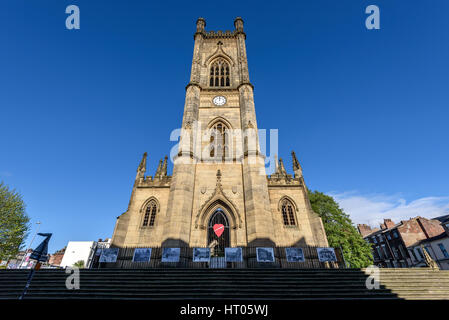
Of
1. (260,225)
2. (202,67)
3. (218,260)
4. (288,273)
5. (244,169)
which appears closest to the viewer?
(288,273)

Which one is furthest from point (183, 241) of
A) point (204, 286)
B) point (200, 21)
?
point (200, 21)

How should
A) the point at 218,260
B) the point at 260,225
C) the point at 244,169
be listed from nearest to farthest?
the point at 218,260 → the point at 260,225 → the point at 244,169

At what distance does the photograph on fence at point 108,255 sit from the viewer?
13.7 m

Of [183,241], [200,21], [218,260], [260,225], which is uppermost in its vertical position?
[200,21]

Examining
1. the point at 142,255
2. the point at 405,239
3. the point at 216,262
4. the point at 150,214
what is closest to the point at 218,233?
the point at 216,262

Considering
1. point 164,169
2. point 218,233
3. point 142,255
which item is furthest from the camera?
point 164,169

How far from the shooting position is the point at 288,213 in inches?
747

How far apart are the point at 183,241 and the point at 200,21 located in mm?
31404

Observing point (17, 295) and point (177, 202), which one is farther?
point (177, 202)

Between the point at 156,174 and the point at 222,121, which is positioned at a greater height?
the point at 222,121

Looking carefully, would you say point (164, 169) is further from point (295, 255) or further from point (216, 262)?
point (295, 255)

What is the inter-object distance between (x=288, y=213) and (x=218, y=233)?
696 centimetres
